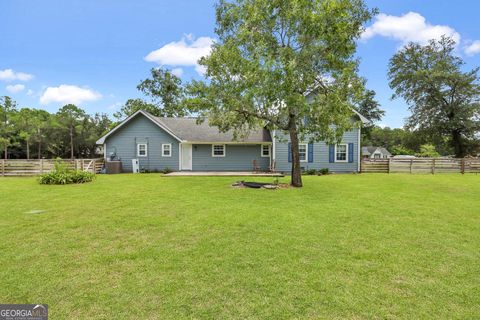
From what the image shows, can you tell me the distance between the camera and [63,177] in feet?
39.9

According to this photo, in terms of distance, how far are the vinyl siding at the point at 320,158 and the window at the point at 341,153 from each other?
0.92ft

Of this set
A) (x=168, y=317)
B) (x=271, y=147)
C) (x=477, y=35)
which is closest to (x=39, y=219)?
(x=168, y=317)

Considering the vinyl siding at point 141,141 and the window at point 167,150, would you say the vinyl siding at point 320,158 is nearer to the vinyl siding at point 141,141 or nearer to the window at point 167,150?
the vinyl siding at point 141,141

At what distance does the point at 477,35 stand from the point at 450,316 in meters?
29.9

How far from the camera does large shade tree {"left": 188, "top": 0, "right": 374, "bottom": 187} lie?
30.6 feet

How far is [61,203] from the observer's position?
7645mm

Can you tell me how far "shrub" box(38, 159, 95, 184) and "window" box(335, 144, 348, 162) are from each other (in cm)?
1516

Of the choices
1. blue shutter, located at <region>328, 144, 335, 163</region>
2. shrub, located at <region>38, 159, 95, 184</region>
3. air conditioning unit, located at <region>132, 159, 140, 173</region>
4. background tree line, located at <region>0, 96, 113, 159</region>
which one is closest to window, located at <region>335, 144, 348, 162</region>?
blue shutter, located at <region>328, 144, 335, 163</region>

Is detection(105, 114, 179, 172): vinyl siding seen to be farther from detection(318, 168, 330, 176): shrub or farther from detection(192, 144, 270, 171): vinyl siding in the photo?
detection(318, 168, 330, 176): shrub

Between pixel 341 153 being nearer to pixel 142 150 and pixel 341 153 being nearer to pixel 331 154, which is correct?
pixel 331 154

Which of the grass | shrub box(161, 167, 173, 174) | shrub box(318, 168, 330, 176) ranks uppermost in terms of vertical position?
shrub box(161, 167, 173, 174)

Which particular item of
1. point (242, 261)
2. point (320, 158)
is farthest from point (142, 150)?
point (242, 261)

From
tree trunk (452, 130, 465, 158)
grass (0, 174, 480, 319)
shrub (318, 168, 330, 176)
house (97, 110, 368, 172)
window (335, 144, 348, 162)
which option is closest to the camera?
grass (0, 174, 480, 319)

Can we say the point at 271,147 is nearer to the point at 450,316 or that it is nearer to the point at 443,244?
the point at 443,244
